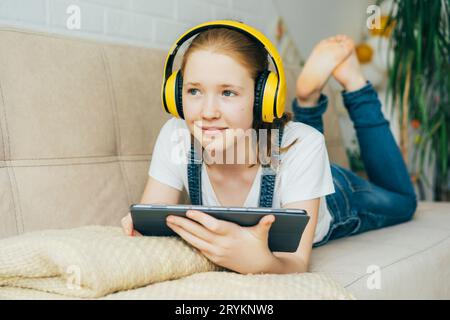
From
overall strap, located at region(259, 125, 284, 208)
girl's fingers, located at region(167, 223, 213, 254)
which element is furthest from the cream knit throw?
overall strap, located at region(259, 125, 284, 208)

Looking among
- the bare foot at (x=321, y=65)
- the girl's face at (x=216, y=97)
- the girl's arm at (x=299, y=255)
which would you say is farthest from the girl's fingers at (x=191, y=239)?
the bare foot at (x=321, y=65)

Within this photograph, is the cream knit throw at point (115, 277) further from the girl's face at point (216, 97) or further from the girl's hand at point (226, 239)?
the girl's face at point (216, 97)

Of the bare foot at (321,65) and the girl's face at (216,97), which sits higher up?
the bare foot at (321,65)

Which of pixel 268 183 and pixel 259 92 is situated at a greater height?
pixel 259 92

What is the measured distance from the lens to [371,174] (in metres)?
1.69

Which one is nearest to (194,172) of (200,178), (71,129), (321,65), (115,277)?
(200,178)

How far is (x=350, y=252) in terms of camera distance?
1.20 m

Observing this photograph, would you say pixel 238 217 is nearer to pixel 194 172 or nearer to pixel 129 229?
pixel 129 229

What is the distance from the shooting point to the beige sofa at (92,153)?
1.07m

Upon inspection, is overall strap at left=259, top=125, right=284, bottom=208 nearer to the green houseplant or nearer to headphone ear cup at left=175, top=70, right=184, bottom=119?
headphone ear cup at left=175, top=70, right=184, bottom=119

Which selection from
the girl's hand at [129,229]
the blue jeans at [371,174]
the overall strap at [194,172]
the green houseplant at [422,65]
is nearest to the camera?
the girl's hand at [129,229]

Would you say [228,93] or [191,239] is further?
[228,93]

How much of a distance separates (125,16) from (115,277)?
3.56 feet

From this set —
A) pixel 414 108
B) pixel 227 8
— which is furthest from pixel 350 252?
pixel 414 108
